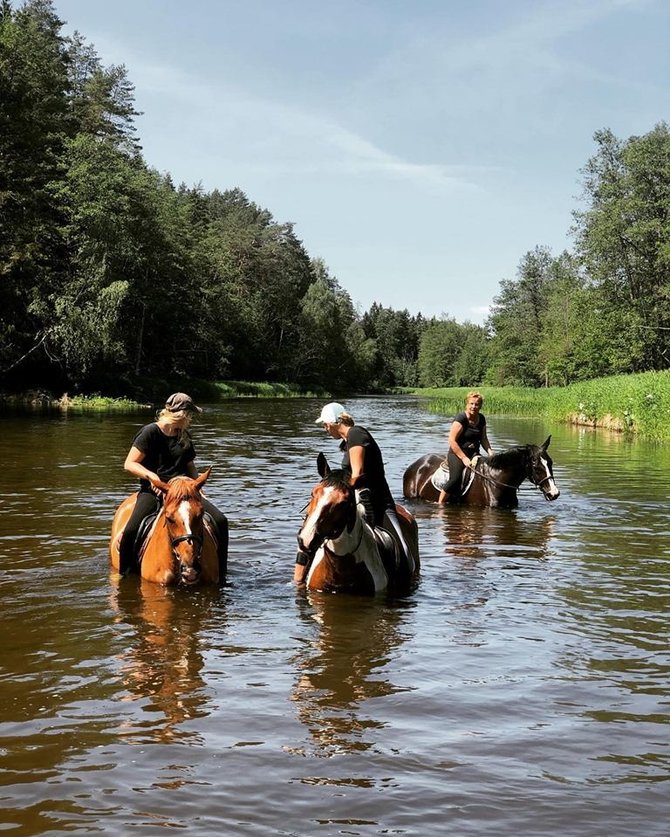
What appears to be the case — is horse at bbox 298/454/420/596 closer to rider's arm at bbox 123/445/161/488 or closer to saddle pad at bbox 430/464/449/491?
rider's arm at bbox 123/445/161/488

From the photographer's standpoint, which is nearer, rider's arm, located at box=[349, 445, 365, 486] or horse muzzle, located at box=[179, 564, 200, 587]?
horse muzzle, located at box=[179, 564, 200, 587]

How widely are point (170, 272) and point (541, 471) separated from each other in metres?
57.9

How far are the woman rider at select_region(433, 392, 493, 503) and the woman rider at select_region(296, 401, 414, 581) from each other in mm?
5906

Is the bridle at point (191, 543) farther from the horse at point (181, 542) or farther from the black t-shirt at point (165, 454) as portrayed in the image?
the black t-shirt at point (165, 454)

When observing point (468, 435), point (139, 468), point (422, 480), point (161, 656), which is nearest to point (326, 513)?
point (161, 656)

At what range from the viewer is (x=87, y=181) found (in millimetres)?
48531

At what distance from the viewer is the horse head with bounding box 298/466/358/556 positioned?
725cm

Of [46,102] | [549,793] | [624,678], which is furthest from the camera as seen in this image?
[46,102]

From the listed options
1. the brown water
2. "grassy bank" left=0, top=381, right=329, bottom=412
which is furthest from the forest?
the brown water

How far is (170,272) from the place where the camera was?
69.2 m

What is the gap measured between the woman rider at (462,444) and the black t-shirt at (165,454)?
6387 millimetres

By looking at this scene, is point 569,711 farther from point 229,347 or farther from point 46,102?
point 229,347

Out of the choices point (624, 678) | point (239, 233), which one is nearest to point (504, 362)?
point (239, 233)

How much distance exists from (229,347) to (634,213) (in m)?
37.6
